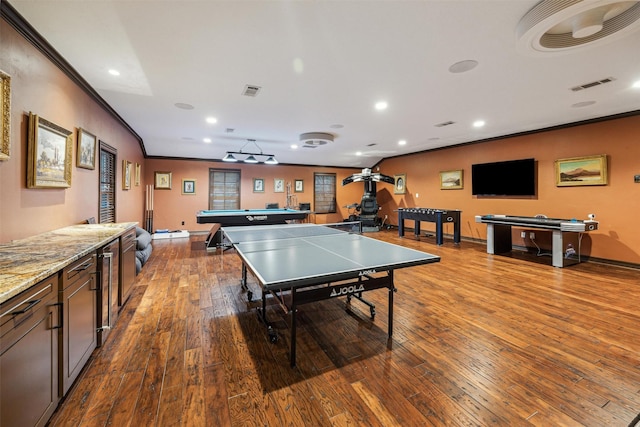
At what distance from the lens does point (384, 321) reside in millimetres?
2770

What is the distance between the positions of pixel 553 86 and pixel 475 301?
118 inches

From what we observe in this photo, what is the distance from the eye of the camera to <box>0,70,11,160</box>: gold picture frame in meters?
1.88

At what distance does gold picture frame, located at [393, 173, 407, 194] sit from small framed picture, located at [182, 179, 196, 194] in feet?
22.8

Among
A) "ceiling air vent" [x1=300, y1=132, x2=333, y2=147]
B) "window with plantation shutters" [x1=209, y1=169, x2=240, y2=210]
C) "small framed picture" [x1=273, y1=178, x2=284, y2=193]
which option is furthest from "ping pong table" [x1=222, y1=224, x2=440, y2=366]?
"small framed picture" [x1=273, y1=178, x2=284, y2=193]

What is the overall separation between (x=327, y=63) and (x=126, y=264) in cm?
313

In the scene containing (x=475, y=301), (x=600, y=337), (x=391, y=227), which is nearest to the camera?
(x=600, y=337)

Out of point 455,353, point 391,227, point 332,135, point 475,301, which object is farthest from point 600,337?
point 391,227

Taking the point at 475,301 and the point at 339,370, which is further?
the point at 475,301

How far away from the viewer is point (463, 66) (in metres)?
2.97

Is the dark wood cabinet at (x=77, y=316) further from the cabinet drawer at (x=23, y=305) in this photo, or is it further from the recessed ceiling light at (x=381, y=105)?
the recessed ceiling light at (x=381, y=105)

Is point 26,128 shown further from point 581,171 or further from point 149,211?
point 581,171

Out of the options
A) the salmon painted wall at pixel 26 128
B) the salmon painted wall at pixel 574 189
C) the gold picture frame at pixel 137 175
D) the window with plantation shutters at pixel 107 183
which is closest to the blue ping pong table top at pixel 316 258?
the salmon painted wall at pixel 26 128

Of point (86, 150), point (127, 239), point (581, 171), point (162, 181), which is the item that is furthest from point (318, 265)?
point (162, 181)

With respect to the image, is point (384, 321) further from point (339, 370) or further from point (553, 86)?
point (553, 86)
